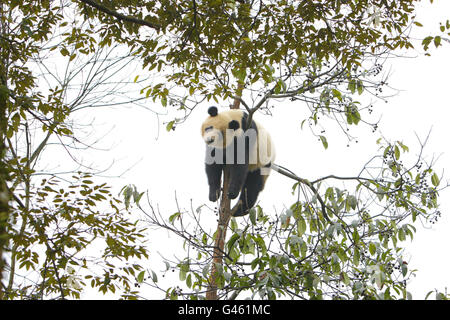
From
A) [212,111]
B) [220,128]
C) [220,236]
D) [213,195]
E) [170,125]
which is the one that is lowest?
[220,236]

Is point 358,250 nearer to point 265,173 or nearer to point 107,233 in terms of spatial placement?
point 107,233

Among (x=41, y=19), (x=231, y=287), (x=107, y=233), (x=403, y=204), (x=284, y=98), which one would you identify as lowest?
(x=231, y=287)

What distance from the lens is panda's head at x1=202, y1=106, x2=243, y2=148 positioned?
254 inches

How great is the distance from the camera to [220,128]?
650 centimetres

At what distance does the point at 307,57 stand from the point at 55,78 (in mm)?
3977

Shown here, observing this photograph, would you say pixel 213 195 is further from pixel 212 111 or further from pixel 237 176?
pixel 212 111

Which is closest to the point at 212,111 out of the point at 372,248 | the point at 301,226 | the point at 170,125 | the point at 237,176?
the point at 237,176

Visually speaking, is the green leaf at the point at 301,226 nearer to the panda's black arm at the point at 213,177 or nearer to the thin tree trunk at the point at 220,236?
the thin tree trunk at the point at 220,236

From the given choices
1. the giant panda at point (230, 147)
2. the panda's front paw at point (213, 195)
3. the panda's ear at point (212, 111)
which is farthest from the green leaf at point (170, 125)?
the panda's ear at point (212, 111)

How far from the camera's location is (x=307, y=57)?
4945 millimetres

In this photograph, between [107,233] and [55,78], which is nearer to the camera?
[107,233]

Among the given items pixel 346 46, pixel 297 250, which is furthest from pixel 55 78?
pixel 297 250

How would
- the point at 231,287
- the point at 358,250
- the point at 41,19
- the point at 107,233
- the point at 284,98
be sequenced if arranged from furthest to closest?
the point at 41,19 → the point at 284,98 → the point at 107,233 → the point at 358,250 → the point at 231,287
